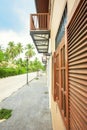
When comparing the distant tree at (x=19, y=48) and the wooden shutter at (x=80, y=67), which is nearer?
the wooden shutter at (x=80, y=67)

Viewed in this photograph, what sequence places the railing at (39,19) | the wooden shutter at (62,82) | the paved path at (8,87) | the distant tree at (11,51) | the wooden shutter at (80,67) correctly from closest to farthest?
the wooden shutter at (80,67) < the wooden shutter at (62,82) < the railing at (39,19) < the paved path at (8,87) < the distant tree at (11,51)

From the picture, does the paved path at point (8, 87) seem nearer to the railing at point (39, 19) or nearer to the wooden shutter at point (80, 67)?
the railing at point (39, 19)

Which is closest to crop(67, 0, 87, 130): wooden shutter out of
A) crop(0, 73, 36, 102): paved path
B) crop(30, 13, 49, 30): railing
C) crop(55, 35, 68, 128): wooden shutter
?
crop(55, 35, 68, 128): wooden shutter

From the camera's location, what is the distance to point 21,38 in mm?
93688

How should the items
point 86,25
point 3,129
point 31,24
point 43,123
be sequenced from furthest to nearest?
point 31,24, point 43,123, point 3,129, point 86,25

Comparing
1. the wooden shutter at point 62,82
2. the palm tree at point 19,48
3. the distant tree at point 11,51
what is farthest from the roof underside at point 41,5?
the palm tree at point 19,48

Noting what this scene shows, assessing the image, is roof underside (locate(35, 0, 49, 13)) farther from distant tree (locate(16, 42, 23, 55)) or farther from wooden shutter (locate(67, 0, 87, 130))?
distant tree (locate(16, 42, 23, 55))

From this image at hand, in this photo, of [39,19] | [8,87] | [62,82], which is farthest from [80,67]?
[8,87]

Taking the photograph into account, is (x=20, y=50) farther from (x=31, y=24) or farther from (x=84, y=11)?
(x=84, y=11)

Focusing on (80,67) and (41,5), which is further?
(41,5)

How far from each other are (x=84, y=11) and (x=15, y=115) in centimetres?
656

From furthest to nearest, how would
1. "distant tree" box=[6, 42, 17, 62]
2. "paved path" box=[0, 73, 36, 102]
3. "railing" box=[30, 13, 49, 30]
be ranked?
"distant tree" box=[6, 42, 17, 62] < "paved path" box=[0, 73, 36, 102] < "railing" box=[30, 13, 49, 30]

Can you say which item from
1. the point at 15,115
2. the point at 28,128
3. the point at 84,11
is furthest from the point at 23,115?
the point at 84,11

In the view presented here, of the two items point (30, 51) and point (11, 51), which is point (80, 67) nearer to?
point (11, 51)
